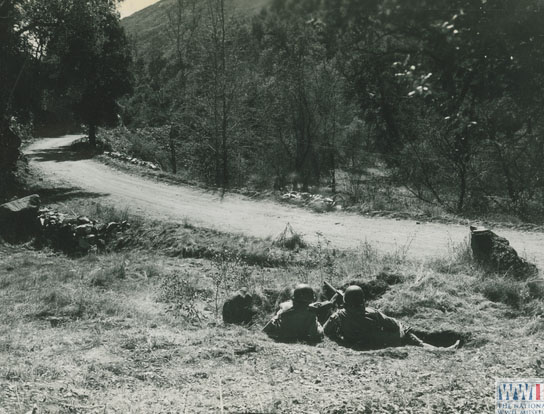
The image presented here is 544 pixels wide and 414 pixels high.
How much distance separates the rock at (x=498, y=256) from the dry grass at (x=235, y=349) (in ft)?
0.94

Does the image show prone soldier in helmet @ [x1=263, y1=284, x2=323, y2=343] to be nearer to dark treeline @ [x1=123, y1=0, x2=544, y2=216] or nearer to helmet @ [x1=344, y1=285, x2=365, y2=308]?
helmet @ [x1=344, y1=285, x2=365, y2=308]

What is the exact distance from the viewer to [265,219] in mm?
13570

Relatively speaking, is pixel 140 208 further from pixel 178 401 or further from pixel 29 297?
pixel 178 401

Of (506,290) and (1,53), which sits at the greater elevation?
(1,53)

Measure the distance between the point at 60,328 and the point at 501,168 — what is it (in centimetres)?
1661

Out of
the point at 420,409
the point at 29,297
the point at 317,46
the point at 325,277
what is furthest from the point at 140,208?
the point at 317,46

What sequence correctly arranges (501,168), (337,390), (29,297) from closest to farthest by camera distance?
(337,390) → (29,297) → (501,168)

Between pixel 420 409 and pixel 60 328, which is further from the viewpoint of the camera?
pixel 60 328

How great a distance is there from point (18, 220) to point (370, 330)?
11.0m

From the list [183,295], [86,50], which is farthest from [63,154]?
[183,295]

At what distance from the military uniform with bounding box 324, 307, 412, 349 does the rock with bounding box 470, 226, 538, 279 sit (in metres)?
2.58

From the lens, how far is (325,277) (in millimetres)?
9188

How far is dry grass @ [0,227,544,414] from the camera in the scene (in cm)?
480

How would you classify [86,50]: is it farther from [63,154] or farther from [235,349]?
[235,349]
